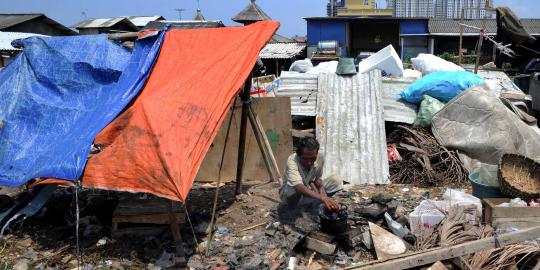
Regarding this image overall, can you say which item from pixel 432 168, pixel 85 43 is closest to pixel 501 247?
pixel 432 168

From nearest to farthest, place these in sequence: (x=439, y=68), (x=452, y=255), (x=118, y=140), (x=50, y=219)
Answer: (x=452, y=255)
(x=118, y=140)
(x=50, y=219)
(x=439, y=68)

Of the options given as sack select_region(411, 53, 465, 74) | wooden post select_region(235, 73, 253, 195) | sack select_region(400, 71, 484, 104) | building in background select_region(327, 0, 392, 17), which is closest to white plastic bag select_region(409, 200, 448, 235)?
wooden post select_region(235, 73, 253, 195)

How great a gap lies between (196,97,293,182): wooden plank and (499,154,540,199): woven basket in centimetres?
269

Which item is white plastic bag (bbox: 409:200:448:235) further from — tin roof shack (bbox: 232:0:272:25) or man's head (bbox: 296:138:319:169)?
tin roof shack (bbox: 232:0:272:25)

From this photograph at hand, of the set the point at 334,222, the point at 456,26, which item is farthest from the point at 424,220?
the point at 456,26

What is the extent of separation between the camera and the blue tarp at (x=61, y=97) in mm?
3975

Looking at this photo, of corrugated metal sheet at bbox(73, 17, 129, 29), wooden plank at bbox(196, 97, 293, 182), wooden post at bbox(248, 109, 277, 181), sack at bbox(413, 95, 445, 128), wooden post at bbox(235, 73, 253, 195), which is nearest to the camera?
wooden post at bbox(235, 73, 253, 195)

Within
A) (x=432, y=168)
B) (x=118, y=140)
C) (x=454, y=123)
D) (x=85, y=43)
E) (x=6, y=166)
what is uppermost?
(x=85, y=43)

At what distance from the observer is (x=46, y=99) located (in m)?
4.75

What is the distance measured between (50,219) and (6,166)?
0.83 m

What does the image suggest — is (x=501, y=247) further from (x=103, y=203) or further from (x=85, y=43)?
(x=85, y=43)

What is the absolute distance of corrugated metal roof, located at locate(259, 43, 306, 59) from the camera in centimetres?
2106

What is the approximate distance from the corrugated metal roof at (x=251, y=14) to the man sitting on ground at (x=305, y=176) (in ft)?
78.2

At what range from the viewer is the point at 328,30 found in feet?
78.0
